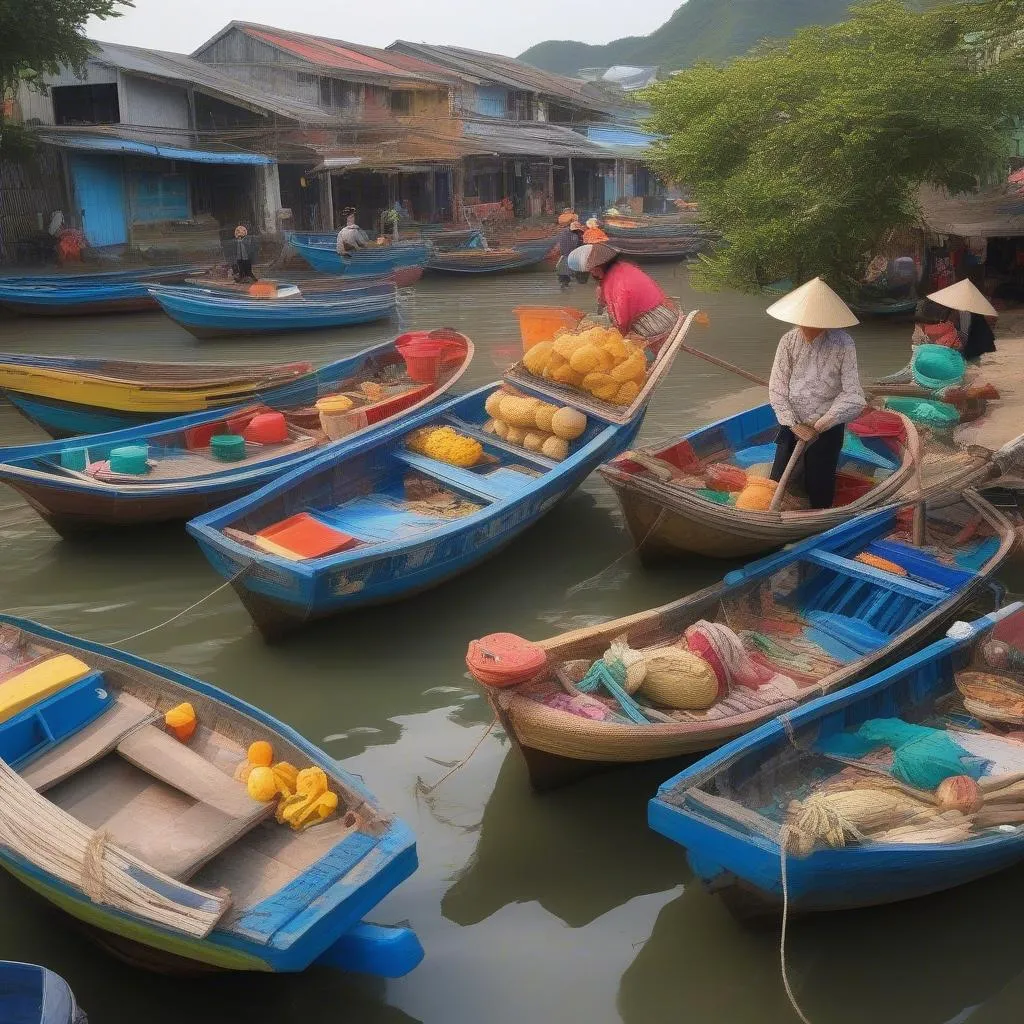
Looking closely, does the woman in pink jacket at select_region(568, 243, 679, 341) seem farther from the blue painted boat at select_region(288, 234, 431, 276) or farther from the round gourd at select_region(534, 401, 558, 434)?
the blue painted boat at select_region(288, 234, 431, 276)

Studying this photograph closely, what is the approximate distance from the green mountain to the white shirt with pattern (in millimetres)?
58948

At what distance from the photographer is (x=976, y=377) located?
363 inches

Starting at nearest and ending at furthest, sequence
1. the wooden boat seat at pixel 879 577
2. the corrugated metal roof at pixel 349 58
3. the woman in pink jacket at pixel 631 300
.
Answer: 1. the wooden boat seat at pixel 879 577
2. the woman in pink jacket at pixel 631 300
3. the corrugated metal roof at pixel 349 58

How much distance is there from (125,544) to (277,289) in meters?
8.91

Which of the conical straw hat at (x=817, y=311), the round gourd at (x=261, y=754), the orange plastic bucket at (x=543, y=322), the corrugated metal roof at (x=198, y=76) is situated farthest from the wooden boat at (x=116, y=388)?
the corrugated metal roof at (x=198, y=76)

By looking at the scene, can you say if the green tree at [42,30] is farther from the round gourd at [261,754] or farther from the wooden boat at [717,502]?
the round gourd at [261,754]

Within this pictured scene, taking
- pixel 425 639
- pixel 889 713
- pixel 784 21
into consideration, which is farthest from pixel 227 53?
pixel 784 21

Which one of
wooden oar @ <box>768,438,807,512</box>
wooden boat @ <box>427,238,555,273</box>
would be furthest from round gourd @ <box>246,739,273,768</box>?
wooden boat @ <box>427,238,555,273</box>

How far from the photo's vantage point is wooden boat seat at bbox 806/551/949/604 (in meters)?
5.41

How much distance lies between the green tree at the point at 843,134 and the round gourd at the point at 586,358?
6.38 metres

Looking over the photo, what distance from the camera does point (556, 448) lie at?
23.8ft

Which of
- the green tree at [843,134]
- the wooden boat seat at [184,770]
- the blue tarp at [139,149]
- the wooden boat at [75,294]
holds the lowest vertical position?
the wooden boat seat at [184,770]

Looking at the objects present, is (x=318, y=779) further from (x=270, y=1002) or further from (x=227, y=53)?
(x=227, y=53)

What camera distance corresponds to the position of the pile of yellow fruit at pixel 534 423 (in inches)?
285
